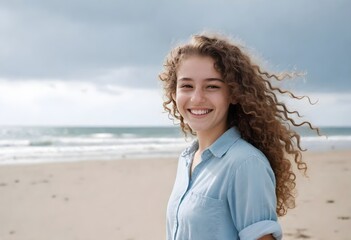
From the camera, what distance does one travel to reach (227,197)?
176cm

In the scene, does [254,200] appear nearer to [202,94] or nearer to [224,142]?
[224,142]

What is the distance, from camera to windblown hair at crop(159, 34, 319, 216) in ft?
6.49

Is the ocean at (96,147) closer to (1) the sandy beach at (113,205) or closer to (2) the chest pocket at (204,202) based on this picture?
(2) the chest pocket at (204,202)

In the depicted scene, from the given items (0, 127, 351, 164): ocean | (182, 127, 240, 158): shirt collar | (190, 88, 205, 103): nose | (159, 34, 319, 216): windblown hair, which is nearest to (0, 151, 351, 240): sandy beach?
(0, 127, 351, 164): ocean

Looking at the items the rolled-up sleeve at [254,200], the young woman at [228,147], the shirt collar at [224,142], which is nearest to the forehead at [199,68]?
the young woman at [228,147]

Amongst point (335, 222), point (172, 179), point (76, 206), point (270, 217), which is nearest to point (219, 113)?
point (270, 217)

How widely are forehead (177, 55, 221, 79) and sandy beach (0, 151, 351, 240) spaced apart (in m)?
3.87

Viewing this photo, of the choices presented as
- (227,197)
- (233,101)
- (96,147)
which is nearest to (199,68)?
(233,101)

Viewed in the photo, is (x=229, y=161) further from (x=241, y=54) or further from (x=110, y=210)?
(x=110, y=210)

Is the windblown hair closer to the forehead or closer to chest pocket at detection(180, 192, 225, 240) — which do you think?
the forehead

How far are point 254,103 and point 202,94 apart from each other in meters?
0.24

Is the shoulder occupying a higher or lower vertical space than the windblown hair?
lower

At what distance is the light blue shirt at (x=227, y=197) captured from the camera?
168 cm

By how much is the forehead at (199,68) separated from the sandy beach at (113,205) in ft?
12.7
